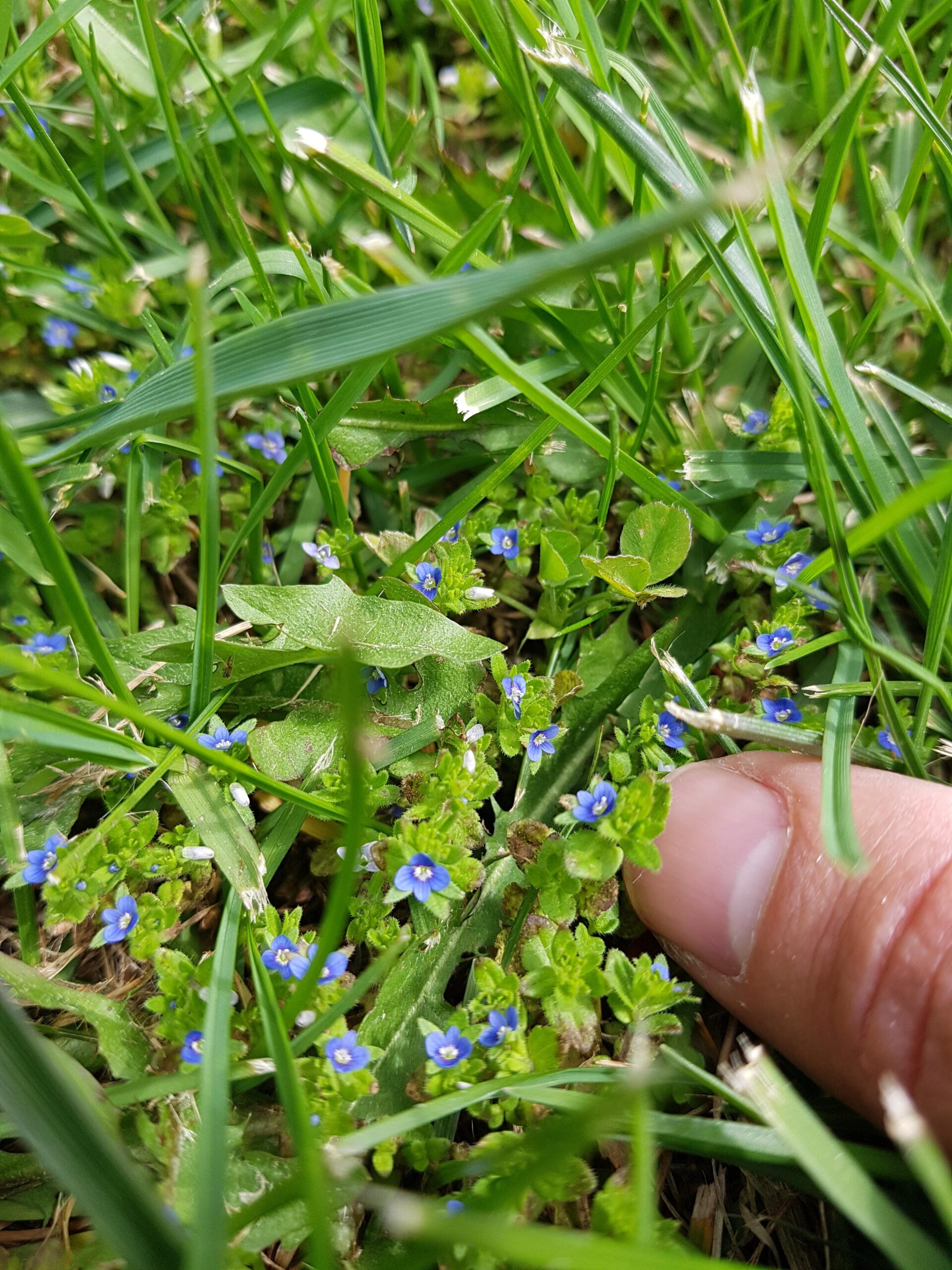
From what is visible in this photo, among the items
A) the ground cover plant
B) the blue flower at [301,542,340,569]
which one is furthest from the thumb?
the blue flower at [301,542,340,569]

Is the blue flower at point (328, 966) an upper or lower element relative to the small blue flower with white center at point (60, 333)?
lower

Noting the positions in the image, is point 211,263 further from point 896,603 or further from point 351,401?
point 896,603

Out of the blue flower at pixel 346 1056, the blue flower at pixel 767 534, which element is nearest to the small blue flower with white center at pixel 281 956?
the blue flower at pixel 346 1056

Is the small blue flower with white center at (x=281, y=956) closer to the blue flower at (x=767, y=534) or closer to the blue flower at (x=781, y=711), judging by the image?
the blue flower at (x=781, y=711)

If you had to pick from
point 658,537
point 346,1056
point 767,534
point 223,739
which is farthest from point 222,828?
point 767,534

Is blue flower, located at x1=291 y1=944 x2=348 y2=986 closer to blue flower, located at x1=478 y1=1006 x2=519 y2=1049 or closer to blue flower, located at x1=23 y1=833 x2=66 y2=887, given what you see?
blue flower, located at x1=478 y1=1006 x2=519 y2=1049

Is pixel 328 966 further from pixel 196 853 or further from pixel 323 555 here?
pixel 323 555
